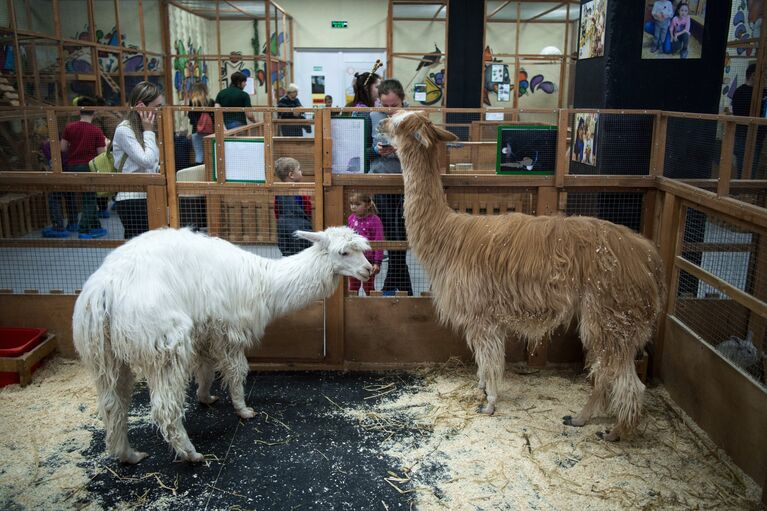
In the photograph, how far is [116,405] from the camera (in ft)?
9.92

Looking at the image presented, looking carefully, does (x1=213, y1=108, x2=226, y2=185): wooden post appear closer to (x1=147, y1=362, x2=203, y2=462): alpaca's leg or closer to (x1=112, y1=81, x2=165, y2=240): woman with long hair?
(x1=112, y1=81, x2=165, y2=240): woman with long hair

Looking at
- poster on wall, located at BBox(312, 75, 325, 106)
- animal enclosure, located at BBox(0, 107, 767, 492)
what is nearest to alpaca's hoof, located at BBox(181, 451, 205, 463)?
animal enclosure, located at BBox(0, 107, 767, 492)

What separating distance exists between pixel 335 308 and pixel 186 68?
30.0 ft

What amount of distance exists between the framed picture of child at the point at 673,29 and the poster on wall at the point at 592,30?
11.5 inches

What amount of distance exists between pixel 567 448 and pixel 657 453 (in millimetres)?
462

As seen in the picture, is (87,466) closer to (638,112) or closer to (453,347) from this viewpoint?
(453,347)

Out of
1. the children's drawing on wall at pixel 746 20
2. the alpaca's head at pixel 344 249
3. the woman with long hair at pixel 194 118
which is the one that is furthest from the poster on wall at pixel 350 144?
the children's drawing on wall at pixel 746 20

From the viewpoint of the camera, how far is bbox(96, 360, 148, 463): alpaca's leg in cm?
298

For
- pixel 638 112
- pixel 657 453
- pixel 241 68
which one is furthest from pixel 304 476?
pixel 241 68

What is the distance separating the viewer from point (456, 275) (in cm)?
366

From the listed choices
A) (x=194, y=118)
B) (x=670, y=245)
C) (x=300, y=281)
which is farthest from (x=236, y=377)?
(x=194, y=118)

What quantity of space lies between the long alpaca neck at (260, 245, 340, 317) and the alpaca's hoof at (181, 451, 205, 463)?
0.90 metres

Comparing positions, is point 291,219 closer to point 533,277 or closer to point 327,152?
point 327,152

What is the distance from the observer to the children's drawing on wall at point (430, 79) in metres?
12.8
